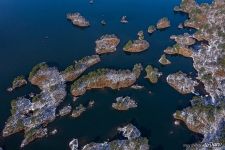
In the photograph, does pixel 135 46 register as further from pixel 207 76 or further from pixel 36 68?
pixel 36 68

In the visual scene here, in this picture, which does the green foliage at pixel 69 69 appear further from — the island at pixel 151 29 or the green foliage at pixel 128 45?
the island at pixel 151 29

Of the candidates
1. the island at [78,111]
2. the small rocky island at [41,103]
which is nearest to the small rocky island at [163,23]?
the small rocky island at [41,103]

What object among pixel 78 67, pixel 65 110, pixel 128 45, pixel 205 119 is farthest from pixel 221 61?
pixel 65 110

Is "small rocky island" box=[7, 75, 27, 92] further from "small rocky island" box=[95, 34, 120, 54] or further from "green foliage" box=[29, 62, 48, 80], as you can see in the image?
"small rocky island" box=[95, 34, 120, 54]

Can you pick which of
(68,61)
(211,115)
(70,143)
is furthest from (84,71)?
(211,115)

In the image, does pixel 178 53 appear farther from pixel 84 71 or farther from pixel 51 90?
pixel 51 90
